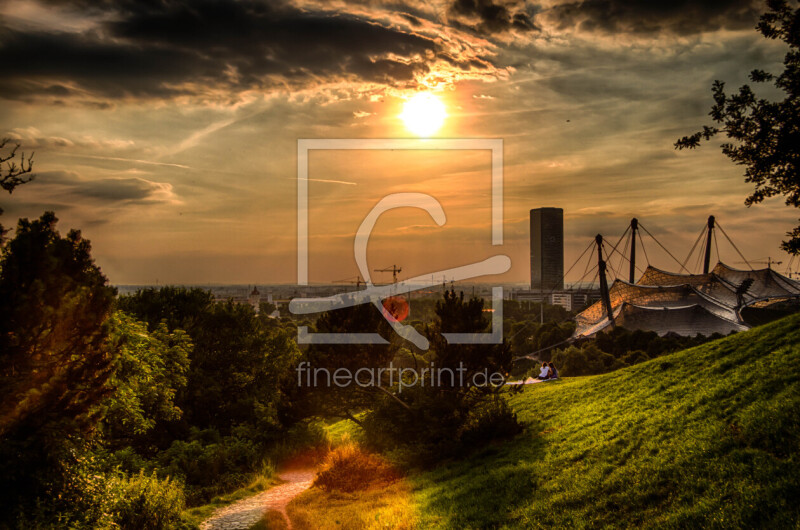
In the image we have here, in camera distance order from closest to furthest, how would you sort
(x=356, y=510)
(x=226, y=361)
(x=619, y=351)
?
(x=356, y=510)
(x=226, y=361)
(x=619, y=351)

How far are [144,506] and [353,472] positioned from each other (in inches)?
365

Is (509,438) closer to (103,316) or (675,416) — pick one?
(675,416)

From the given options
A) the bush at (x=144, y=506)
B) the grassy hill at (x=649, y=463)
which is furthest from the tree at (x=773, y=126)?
the bush at (x=144, y=506)

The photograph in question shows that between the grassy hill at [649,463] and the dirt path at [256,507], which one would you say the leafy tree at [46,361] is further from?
the grassy hill at [649,463]

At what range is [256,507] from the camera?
73.3ft

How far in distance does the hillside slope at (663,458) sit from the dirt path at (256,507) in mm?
6244

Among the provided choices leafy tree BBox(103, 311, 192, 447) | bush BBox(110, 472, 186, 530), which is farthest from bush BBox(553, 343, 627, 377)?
bush BBox(110, 472, 186, 530)

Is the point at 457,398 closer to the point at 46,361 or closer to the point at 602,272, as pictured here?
the point at 46,361

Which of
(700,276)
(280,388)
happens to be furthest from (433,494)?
(700,276)

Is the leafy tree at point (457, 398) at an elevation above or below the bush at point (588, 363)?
above

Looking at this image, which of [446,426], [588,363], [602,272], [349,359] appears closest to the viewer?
[446,426]

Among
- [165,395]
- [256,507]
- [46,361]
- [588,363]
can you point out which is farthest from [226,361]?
[588,363]

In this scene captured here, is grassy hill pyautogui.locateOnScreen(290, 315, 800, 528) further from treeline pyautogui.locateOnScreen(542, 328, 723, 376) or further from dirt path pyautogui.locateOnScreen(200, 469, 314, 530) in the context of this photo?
treeline pyautogui.locateOnScreen(542, 328, 723, 376)

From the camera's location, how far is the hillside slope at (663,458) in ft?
35.3
